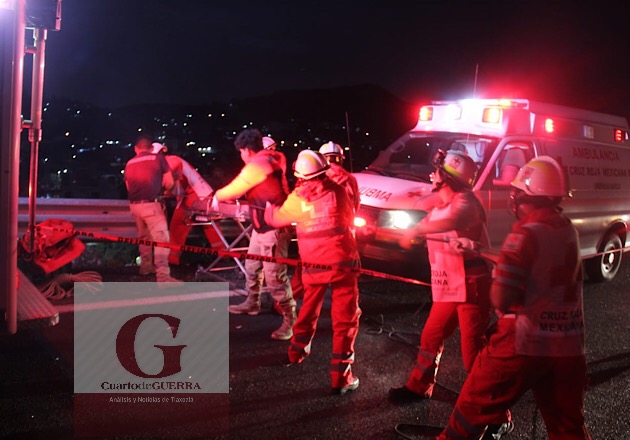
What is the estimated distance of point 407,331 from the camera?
21.5 ft

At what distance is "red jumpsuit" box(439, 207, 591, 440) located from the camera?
3.03 m

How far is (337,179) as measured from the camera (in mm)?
6855

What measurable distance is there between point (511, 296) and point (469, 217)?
1.43m

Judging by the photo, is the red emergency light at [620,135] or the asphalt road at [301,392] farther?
the red emergency light at [620,135]

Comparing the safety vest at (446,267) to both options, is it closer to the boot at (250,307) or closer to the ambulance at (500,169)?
the ambulance at (500,169)

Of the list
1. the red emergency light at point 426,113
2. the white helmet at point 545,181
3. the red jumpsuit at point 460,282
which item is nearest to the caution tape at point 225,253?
the red jumpsuit at point 460,282

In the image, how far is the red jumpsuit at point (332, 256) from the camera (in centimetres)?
480

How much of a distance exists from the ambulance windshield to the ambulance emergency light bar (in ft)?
0.46

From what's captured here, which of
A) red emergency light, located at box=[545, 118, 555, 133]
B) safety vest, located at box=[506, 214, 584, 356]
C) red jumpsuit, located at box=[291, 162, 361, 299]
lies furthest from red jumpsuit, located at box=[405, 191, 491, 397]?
red emergency light, located at box=[545, 118, 555, 133]

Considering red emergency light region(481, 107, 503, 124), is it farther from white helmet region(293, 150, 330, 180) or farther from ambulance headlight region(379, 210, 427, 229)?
white helmet region(293, 150, 330, 180)

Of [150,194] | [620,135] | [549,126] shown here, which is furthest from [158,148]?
[620,135]

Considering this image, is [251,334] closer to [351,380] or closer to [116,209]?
[351,380]

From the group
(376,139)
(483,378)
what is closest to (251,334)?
(483,378)

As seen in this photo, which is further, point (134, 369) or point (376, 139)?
point (376, 139)
